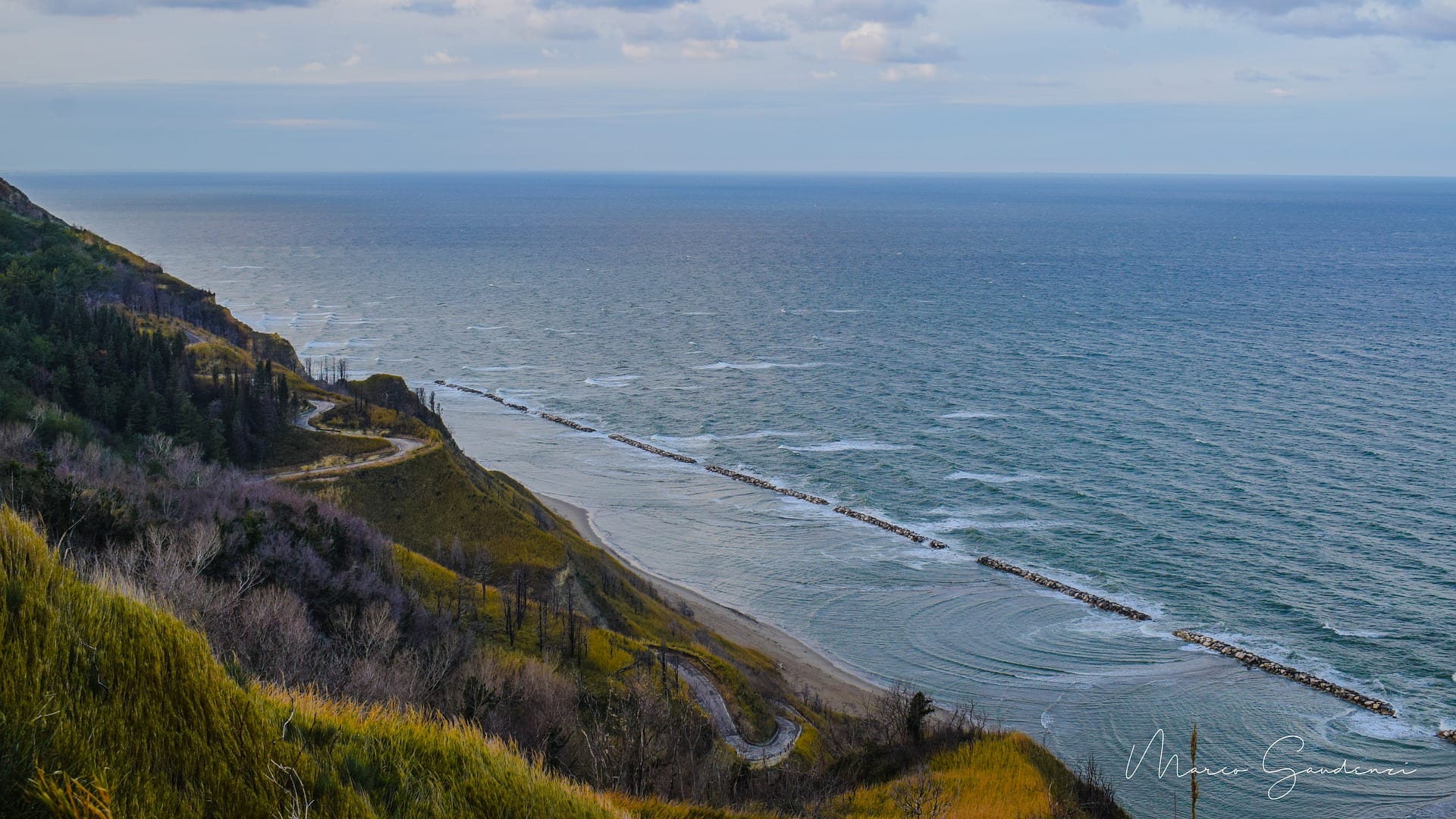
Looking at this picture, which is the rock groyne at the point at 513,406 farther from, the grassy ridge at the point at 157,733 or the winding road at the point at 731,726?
the grassy ridge at the point at 157,733

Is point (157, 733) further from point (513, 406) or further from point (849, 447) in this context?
point (513, 406)

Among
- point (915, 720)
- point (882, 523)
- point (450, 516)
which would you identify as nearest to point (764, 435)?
point (882, 523)

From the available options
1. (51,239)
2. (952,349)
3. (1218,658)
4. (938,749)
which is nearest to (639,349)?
(952,349)

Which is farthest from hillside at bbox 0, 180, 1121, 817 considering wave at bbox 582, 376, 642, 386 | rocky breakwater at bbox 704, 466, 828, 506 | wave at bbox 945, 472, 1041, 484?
wave at bbox 582, 376, 642, 386

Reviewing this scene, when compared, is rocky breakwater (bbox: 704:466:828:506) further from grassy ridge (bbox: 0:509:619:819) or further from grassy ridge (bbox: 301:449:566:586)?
grassy ridge (bbox: 0:509:619:819)

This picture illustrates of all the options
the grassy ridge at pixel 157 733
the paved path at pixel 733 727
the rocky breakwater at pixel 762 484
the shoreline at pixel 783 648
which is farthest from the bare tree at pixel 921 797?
the rocky breakwater at pixel 762 484

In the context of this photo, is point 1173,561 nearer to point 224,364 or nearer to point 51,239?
point 224,364
